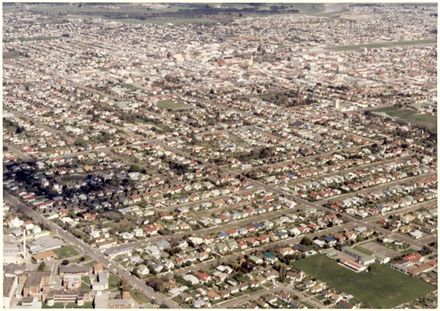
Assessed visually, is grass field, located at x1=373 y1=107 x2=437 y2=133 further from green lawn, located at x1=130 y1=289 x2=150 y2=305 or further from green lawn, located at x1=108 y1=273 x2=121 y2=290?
green lawn, located at x1=130 y1=289 x2=150 y2=305

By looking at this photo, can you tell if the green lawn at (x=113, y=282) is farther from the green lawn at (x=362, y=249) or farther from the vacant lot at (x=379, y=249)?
the vacant lot at (x=379, y=249)

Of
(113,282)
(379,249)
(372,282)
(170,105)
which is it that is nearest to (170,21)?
(170,105)

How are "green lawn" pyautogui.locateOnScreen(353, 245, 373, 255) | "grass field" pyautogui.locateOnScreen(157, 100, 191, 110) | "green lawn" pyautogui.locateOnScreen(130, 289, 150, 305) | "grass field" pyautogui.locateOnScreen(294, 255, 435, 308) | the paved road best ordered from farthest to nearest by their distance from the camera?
"grass field" pyautogui.locateOnScreen(157, 100, 191, 110)
"green lawn" pyautogui.locateOnScreen(353, 245, 373, 255)
"grass field" pyautogui.locateOnScreen(294, 255, 435, 308)
the paved road
"green lawn" pyautogui.locateOnScreen(130, 289, 150, 305)

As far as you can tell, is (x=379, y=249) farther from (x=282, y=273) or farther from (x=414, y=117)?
(x=414, y=117)

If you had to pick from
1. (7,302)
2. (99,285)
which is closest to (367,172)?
(99,285)

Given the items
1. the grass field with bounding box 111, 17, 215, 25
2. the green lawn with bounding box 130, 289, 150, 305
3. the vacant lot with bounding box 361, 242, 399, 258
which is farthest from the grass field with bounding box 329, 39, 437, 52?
the green lawn with bounding box 130, 289, 150, 305

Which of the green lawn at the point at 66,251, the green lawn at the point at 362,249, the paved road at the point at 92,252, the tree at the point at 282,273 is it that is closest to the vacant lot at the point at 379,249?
the green lawn at the point at 362,249

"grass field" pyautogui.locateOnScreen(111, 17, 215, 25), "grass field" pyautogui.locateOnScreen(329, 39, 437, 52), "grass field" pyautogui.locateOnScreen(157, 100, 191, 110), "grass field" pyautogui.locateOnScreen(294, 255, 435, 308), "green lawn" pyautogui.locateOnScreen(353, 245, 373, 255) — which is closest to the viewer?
"grass field" pyautogui.locateOnScreen(294, 255, 435, 308)
